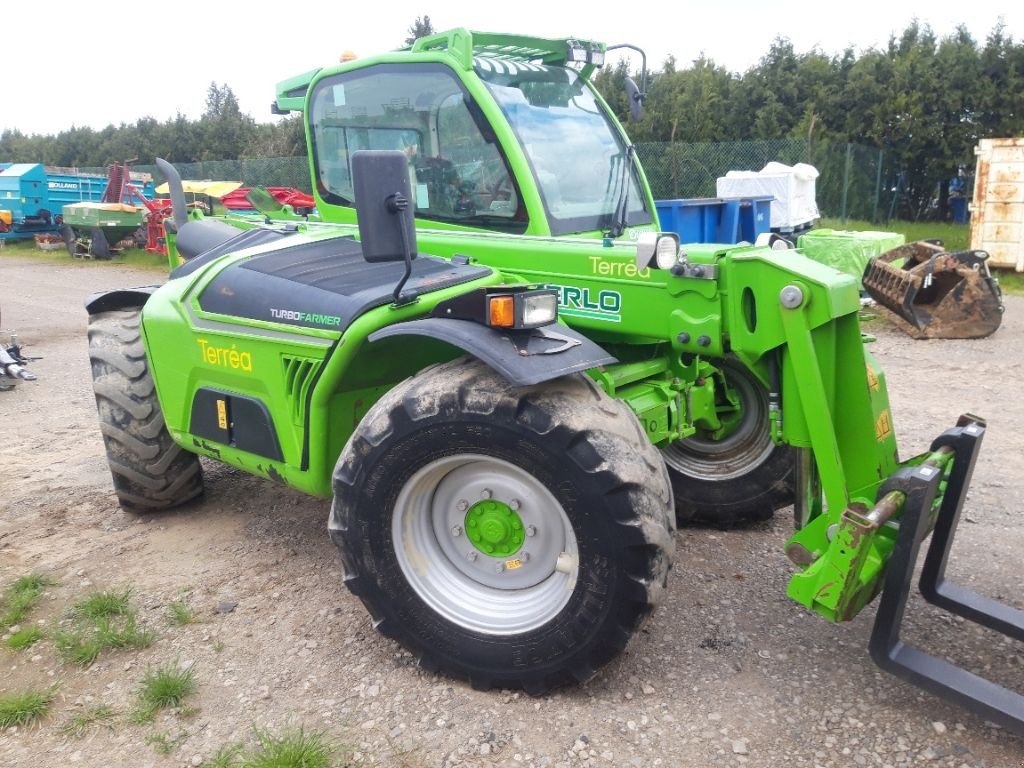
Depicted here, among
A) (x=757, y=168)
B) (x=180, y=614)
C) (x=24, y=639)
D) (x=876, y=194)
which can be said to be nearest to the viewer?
(x=24, y=639)

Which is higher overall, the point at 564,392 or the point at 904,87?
the point at 904,87

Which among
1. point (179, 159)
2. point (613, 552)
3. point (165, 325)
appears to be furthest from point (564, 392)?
point (179, 159)

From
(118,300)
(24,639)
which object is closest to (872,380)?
(24,639)

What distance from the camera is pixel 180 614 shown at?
3477 millimetres

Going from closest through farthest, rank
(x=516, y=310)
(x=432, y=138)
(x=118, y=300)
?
1. (x=516, y=310)
2. (x=432, y=138)
3. (x=118, y=300)

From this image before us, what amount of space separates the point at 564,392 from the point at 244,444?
1615 millimetres

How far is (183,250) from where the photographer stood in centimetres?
499

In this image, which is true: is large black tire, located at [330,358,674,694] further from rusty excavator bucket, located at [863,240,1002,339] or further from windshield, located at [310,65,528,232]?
rusty excavator bucket, located at [863,240,1002,339]

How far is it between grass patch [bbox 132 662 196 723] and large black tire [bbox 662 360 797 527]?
2.39 m

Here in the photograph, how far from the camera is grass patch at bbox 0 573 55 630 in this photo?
3.51m

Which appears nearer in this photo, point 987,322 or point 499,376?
point 499,376

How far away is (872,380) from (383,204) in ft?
5.94

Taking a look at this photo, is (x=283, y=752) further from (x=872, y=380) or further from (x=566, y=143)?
(x=566, y=143)

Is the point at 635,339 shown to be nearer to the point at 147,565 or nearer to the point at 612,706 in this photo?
the point at 612,706
